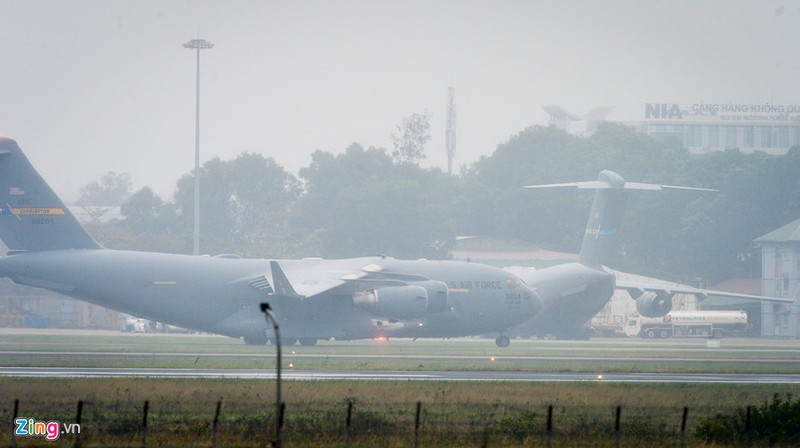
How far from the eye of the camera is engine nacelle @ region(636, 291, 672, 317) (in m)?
74.2

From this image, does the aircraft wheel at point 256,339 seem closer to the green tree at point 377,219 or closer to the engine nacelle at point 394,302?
the engine nacelle at point 394,302

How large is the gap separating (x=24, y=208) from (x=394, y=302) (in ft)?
56.6

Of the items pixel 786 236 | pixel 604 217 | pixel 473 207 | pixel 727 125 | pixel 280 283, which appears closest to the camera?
pixel 280 283

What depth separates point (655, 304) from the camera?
74.2 metres

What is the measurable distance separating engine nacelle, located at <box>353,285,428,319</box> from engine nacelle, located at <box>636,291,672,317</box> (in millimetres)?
24976

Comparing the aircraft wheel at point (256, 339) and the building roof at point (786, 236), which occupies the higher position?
the building roof at point (786, 236)

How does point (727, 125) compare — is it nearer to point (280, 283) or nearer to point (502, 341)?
point (502, 341)

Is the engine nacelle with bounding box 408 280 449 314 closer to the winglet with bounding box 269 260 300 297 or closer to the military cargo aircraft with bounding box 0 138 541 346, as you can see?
the military cargo aircraft with bounding box 0 138 541 346

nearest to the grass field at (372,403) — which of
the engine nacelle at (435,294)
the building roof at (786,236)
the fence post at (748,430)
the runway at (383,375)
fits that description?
the fence post at (748,430)

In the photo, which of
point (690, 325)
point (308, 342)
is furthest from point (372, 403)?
point (690, 325)

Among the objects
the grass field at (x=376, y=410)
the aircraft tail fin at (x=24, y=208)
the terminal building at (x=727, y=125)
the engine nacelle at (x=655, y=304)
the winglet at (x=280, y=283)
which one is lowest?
the grass field at (x=376, y=410)

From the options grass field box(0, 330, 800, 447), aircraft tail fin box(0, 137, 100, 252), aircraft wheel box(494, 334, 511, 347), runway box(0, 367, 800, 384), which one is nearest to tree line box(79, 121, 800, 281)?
aircraft wheel box(494, 334, 511, 347)

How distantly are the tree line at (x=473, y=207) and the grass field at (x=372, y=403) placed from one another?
51859 millimetres

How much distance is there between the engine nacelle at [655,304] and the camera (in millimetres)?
74250
